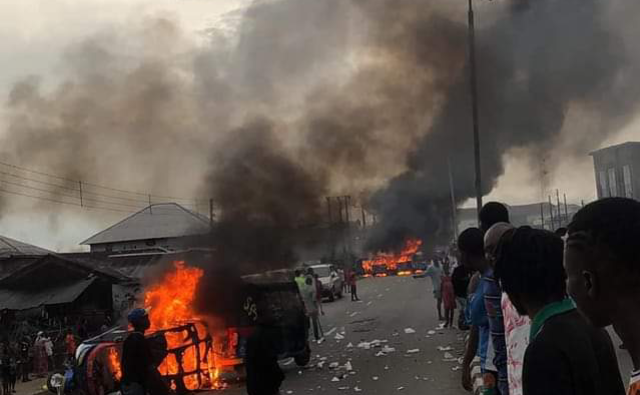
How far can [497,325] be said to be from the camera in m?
3.93

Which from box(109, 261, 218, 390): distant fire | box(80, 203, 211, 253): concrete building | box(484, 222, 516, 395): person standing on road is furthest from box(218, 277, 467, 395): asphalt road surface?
box(80, 203, 211, 253): concrete building

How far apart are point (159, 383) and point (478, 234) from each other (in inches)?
132

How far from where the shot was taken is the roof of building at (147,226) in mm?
37125

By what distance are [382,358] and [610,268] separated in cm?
1040

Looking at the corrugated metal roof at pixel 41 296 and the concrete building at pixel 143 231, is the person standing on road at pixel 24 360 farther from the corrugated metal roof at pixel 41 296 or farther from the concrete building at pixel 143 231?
the concrete building at pixel 143 231

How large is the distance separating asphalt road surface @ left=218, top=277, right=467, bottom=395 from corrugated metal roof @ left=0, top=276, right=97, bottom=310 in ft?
19.6

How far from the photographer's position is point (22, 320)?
15.6 m

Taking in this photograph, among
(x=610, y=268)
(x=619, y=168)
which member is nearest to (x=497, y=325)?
(x=610, y=268)

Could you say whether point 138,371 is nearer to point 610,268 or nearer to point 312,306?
point 610,268

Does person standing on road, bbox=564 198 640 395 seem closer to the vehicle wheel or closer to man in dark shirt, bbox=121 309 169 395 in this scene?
man in dark shirt, bbox=121 309 169 395

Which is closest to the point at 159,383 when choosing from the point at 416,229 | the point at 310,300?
the point at 310,300

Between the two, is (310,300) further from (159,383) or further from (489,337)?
(489,337)

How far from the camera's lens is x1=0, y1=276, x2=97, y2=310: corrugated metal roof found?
1525 cm

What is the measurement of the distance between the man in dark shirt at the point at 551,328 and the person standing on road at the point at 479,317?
1.73 meters
